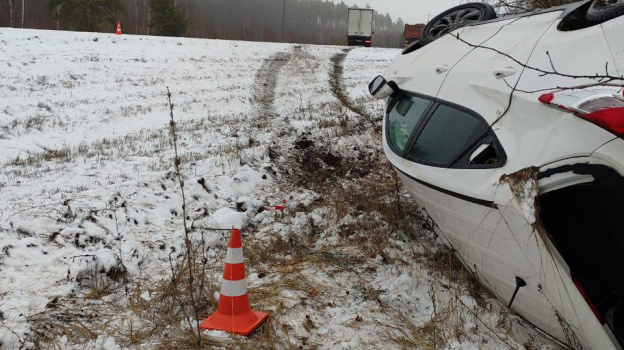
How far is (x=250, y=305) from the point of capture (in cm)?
359

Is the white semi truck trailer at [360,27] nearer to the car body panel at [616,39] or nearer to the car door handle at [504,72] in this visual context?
the car door handle at [504,72]

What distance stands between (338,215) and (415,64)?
6.13ft

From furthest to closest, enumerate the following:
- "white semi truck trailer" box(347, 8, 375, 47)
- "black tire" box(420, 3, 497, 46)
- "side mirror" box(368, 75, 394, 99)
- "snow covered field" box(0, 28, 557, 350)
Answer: "white semi truck trailer" box(347, 8, 375, 47)
"black tire" box(420, 3, 497, 46)
"side mirror" box(368, 75, 394, 99)
"snow covered field" box(0, 28, 557, 350)

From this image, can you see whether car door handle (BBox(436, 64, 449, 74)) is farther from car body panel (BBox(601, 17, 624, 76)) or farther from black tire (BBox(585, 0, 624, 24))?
car body panel (BBox(601, 17, 624, 76))

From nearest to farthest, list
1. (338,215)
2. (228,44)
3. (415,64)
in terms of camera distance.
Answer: (415,64) < (338,215) < (228,44)

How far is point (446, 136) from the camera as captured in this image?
126 inches

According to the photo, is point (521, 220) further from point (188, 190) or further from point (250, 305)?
point (188, 190)

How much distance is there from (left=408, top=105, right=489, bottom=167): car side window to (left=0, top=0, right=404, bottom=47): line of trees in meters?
35.3

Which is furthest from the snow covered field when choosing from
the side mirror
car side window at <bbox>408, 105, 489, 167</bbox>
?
the side mirror

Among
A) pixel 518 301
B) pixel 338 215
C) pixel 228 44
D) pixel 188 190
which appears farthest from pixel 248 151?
pixel 228 44

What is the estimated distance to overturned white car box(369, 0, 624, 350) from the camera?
220 centimetres

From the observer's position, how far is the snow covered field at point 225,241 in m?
3.22

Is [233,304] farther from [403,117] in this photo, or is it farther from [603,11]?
[603,11]

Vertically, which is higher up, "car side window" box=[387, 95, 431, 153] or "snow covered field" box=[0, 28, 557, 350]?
"car side window" box=[387, 95, 431, 153]
